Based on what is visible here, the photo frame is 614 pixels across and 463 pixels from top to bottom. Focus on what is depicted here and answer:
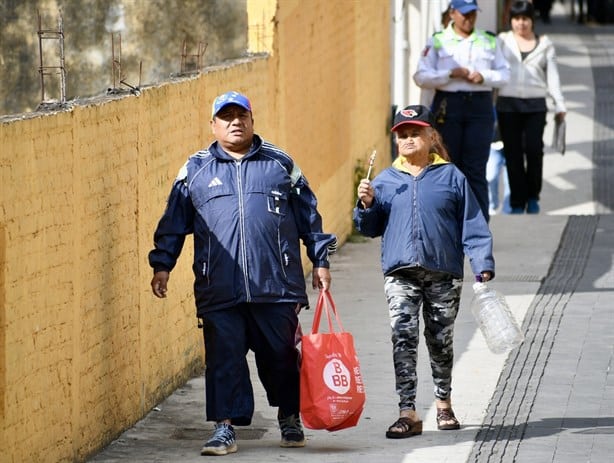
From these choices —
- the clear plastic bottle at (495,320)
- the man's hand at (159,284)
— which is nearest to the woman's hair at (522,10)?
the clear plastic bottle at (495,320)

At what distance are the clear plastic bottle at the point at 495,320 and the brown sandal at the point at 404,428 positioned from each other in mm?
539

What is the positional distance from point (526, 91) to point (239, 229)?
7.82m

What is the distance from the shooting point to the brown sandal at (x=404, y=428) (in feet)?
25.2

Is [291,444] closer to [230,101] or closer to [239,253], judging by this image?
[239,253]

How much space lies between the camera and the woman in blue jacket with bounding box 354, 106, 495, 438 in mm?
7637

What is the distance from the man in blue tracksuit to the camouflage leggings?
455 mm

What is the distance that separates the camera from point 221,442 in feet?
24.0

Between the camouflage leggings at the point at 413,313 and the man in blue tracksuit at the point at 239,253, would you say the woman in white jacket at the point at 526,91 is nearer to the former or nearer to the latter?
the camouflage leggings at the point at 413,313

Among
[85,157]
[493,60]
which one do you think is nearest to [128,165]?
[85,157]

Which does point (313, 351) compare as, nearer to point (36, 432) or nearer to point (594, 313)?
point (36, 432)

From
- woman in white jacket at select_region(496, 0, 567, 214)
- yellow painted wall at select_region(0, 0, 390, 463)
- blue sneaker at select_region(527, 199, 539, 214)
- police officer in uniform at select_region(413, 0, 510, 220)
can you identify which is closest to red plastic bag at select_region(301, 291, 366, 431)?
yellow painted wall at select_region(0, 0, 390, 463)

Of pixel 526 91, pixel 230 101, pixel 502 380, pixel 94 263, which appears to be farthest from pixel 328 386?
pixel 526 91

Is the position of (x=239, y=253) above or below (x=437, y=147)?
below

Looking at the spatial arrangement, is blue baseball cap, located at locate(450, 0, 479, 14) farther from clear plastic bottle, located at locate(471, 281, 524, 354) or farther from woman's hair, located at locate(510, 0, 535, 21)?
clear plastic bottle, located at locate(471, 281, 524, 354)
